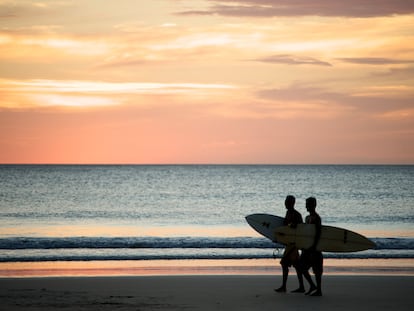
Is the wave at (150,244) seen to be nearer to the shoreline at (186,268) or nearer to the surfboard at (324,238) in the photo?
the shoreline at (186,268)

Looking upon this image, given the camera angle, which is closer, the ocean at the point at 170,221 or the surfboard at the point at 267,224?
the surfboard at the point at 267,224

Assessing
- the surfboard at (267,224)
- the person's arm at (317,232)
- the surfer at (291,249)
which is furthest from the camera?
the surfboard at (267,224)

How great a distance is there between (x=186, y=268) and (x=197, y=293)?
4.95 metres

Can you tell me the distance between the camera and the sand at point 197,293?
1178cm

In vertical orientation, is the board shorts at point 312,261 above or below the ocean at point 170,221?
above

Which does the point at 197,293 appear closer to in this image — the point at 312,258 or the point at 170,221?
the point at 312,258

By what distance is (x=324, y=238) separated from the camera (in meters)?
12.9

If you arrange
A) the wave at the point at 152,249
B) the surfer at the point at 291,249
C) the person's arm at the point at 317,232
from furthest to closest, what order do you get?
the wave at the point at 152,249
the surfer at the point at 291,249
the person's arm at the point at 317,232

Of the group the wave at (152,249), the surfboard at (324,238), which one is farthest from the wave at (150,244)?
the surfboard at (324,238)

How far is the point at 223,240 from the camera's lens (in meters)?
25.4

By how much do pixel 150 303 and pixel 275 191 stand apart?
62790mm

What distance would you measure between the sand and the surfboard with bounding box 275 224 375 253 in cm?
86

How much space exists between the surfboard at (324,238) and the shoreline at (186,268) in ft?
11.1

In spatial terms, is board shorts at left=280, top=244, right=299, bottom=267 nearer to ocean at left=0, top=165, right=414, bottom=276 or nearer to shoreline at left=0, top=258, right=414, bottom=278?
ocean at left=0, top=165, right=414, bottom=276
